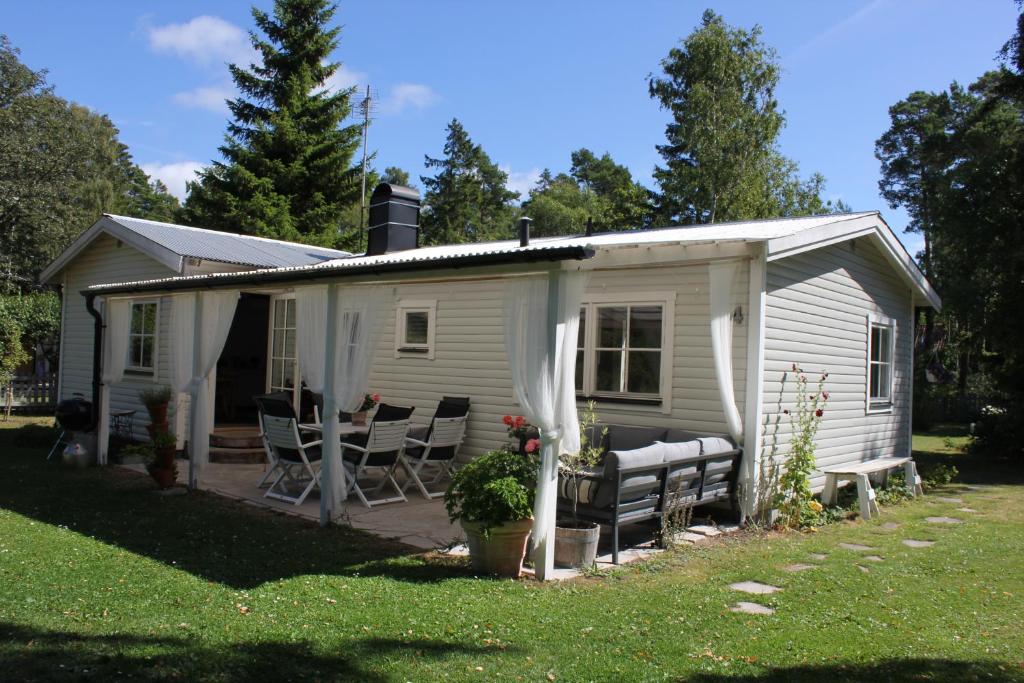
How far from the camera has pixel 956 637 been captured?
4.19 meters

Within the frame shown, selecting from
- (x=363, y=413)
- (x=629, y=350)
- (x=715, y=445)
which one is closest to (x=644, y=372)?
(x=629, y=350)

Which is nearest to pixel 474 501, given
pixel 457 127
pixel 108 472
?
pixel 108 472

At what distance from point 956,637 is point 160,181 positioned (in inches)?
2111

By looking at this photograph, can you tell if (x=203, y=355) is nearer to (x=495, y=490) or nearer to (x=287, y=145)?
(x=495, y=490)

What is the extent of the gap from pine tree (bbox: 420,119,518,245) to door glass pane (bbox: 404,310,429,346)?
2438 centimetres

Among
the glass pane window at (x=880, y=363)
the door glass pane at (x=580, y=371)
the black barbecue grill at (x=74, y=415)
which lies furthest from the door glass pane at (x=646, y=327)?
the black barbecue grill at (x=74, y=415)

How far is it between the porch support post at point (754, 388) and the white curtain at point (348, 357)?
133 inches

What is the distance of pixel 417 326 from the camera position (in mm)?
10359

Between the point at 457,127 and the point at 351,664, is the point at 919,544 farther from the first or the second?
the point at 457,127

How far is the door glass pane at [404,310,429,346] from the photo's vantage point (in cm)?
1027

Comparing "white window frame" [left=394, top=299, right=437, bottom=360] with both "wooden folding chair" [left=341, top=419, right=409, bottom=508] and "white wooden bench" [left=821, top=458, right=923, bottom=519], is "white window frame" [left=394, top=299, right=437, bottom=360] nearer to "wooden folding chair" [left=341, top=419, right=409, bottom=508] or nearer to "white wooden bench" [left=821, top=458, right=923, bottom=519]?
"wooden folding chair" [left=341, top=419, right=409, bottom=508]

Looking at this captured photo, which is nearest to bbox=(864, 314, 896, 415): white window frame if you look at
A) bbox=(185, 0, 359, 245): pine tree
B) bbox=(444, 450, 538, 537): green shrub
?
bbox=(444, 450, 538, 537): green shrub

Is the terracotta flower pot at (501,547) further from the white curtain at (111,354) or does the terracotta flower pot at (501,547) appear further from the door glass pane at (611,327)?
the white curtain at (111,354)

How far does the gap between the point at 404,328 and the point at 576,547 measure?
18.5 feet
